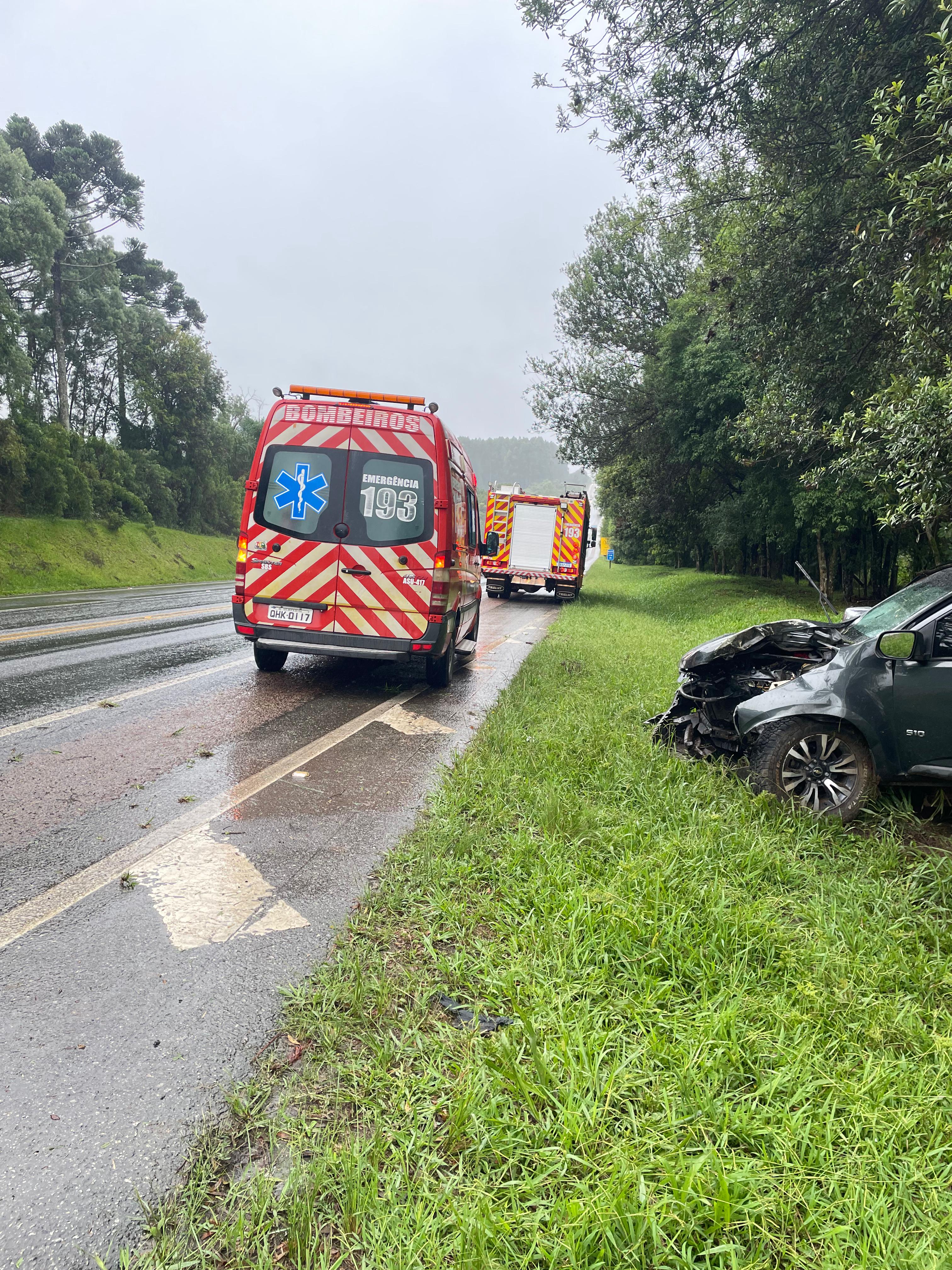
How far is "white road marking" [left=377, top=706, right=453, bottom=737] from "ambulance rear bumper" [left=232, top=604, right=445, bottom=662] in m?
0.66

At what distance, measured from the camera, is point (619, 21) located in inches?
340

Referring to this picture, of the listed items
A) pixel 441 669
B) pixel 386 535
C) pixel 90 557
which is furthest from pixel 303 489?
pixel 90 557

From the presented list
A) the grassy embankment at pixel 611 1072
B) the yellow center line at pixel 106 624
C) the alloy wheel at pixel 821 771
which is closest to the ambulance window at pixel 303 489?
the grassy embankment at pixel 611 1072

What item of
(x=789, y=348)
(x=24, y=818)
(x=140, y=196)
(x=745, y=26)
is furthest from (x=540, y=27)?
(x=140, y=196)

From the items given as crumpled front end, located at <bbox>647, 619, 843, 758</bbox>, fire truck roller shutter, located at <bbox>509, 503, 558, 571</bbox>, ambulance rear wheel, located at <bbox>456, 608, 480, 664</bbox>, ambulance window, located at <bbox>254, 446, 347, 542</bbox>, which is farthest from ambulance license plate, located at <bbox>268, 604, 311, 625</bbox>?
fire truck roller shutter, located at <bbox>509, 503, 558, 571</bbox>

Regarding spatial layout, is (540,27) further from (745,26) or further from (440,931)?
(440,931)

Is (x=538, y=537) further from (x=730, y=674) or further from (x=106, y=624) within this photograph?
(x=730, y=674)

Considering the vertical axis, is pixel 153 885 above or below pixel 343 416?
below

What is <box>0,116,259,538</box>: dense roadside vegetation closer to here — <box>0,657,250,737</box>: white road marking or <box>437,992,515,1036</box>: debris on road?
<box>0,657,250,737</box>: white road marking

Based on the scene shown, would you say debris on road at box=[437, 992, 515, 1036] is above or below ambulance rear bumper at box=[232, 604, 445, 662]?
below

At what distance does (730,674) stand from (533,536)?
18.0 meters

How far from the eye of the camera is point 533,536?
2347 centimetres

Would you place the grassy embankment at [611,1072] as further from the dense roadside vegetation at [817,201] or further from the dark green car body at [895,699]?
the dense roadside vegetation at [817,201]

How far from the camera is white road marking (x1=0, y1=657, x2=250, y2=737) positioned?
5906mm
